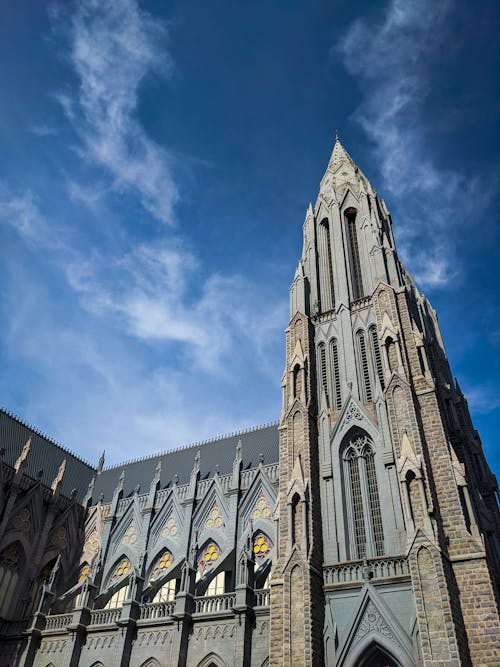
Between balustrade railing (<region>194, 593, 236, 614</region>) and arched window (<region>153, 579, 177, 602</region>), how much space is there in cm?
385

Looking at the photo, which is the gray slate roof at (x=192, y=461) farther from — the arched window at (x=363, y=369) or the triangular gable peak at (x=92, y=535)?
the arched window at (x=363, y=369)

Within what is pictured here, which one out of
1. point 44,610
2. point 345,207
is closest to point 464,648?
point 44,610

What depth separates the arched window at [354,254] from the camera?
101 ft

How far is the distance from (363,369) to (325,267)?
834 centimetres

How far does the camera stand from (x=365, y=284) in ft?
99.8

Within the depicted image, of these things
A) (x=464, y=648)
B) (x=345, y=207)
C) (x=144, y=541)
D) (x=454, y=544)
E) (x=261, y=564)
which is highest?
(x=345, y=207)

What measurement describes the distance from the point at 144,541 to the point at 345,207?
2372cm

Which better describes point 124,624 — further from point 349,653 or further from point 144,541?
point 349,653

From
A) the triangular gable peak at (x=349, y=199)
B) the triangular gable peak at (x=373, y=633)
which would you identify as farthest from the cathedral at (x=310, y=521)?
the triangular gable peak at (x=349, y=199)

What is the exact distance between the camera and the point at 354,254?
32.6 meters

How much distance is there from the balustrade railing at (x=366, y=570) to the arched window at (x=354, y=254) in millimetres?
14187

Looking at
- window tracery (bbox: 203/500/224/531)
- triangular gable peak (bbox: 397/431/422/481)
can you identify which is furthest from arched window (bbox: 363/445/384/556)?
window tracery (bbox: 203/500/224/531)

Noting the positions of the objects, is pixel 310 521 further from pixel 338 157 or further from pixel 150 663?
pixel 338 157

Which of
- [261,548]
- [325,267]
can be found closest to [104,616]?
[261,548]
